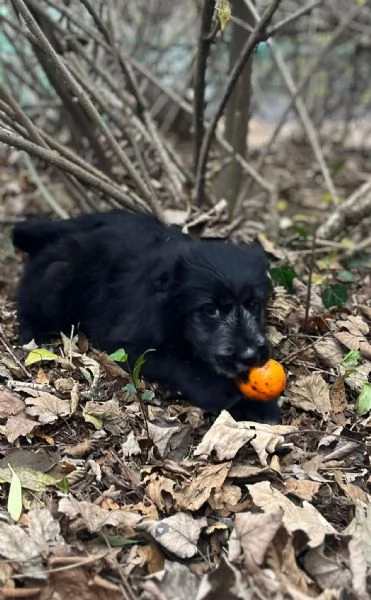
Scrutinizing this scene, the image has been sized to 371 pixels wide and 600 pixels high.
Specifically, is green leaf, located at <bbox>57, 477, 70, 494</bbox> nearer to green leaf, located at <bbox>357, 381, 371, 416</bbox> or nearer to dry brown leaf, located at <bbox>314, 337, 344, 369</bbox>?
green leaf, located at <bbox>357, 381, 371, 416</bbox>

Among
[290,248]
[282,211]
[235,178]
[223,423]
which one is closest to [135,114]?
[235,178]

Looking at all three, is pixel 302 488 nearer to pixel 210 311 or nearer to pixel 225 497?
pixel 225 497

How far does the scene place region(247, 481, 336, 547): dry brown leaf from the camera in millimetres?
3008

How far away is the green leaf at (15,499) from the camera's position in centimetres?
310

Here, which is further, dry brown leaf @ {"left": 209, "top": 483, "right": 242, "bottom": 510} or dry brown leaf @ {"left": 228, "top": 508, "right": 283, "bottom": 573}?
dry brown leaf @ {"left": 209, "top": 483, "right": 242, "bottom": 510}

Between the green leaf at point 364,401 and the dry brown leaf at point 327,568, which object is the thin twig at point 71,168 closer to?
the green leaf at point 364,401

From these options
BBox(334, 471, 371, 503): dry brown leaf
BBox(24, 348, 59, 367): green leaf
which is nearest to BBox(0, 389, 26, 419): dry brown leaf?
BBox(24, 348, 59, 367): green leaf

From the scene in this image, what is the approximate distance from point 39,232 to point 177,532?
8.07ft

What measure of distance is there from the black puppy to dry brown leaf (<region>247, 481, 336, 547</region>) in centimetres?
65

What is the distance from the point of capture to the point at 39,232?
191 inches

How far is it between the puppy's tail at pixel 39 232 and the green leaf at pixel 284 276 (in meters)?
1.37

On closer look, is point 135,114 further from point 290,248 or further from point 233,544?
point 233,544

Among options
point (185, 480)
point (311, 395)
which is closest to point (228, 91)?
point (311, 395)

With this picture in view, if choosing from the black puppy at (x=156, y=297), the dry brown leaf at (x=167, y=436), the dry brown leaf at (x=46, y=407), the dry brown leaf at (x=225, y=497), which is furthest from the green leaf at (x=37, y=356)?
the dry brown leaf at (x=225, y=497)
